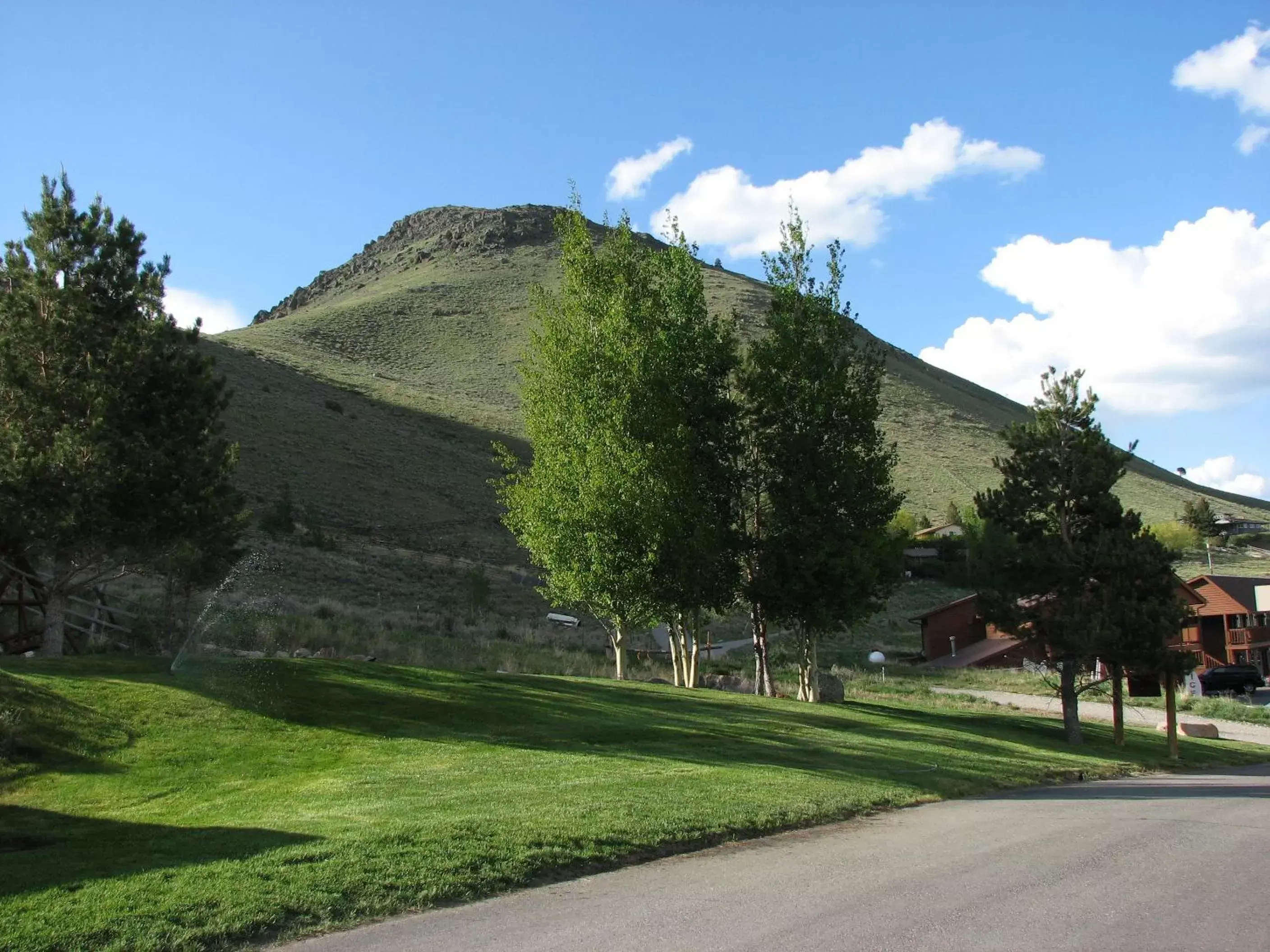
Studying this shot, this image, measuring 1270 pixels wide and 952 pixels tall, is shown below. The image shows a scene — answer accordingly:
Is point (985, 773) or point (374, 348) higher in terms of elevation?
point (374, 348)

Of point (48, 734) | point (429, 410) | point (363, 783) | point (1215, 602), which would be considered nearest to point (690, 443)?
point (363, 783)

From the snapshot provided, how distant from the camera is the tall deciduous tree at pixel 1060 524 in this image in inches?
1030

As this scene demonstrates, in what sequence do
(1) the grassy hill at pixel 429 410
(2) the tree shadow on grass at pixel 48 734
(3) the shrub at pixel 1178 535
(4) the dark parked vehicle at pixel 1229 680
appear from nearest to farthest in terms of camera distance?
(2) the tree shadow on grass at pixel 48 734 < (4) the dark parked vehicle at pixel 1229 680 < (1) the grassy hill at pixel 429 410 < (3) the shrub at pixel 1178 535

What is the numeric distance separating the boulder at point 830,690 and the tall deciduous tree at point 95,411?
16855 mm

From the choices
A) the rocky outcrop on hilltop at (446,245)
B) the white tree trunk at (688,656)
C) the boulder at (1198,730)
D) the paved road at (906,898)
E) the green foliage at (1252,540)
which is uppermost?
the rocky outcrop on hilltop at (446,245)

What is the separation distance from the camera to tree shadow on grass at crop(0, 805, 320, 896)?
8336 millimetres

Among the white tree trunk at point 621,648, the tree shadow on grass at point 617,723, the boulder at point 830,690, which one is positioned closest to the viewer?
the tree shadow on grass at point 617,723

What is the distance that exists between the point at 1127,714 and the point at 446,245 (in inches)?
6210

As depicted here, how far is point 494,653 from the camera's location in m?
34.4

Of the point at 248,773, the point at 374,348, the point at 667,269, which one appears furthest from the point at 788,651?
the point at 374,348

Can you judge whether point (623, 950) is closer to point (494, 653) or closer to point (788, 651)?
point (494, 653)

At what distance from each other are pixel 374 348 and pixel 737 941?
399 feet

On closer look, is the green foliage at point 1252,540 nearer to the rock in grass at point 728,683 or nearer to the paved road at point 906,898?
the rock in grass at point 728,683

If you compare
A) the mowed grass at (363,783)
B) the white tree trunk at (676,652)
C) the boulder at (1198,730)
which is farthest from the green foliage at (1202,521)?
the mowed grass at (363,783)
